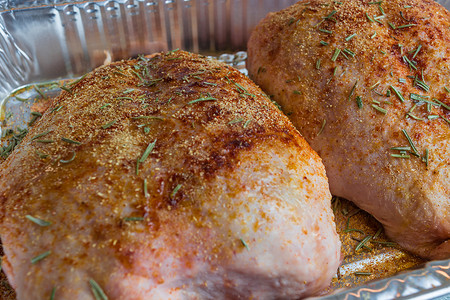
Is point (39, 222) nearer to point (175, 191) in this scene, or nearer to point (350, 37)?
point (175, 191)

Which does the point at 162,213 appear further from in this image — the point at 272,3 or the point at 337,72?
the point at 272,3

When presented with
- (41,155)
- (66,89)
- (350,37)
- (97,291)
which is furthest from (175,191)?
(350,37)

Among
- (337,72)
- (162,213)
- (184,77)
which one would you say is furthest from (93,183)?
(337,72)

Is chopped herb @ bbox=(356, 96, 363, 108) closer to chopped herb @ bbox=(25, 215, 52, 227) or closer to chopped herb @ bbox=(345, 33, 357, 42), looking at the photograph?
chopped herb @ bbox=(345, 33, 357, 42)

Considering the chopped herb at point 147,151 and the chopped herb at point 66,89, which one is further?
the chopped herb at point 66,89

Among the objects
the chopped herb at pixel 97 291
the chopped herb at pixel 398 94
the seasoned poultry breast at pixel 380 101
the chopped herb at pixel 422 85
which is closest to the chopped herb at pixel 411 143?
the seasoned poultry breast at pixel 380 101

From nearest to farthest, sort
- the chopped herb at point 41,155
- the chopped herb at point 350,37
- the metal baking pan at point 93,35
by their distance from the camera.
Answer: the chopped herb at point 41,155 < the chopped herb at point 350,37 < the metal baking pan at point 93,35

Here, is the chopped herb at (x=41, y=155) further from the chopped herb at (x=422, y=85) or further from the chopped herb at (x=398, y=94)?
the chopped herb at (x=422, y=85)
